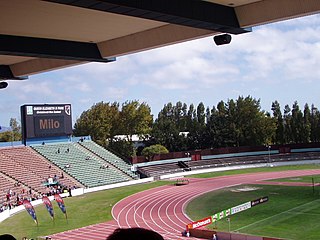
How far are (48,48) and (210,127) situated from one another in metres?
62.5

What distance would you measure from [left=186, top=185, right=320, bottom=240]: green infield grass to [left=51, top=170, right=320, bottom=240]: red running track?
1.32m

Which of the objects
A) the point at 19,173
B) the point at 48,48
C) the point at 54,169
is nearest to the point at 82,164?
the point at 54,169

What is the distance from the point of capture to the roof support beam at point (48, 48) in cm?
657

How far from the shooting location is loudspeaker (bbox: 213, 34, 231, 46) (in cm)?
634

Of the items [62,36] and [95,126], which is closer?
[62,36]

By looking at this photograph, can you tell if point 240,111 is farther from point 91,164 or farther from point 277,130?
point 91,164

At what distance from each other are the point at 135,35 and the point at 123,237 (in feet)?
18.0

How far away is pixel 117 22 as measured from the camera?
19.7 ft

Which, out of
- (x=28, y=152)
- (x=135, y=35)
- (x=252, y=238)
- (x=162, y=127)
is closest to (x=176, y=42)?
(x=135, y=35)

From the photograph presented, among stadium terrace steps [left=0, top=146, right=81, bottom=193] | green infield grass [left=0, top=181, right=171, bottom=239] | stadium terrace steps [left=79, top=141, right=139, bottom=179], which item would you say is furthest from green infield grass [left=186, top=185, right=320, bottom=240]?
stadium terrace steps [left=79, top=141, right=139, bottom=179]

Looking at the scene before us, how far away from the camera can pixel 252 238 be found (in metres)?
18.5

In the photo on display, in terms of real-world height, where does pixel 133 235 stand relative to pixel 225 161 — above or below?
above

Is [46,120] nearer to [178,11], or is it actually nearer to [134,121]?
[134,121]

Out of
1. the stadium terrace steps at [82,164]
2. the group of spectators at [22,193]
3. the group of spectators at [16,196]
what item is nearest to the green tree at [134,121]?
the stadium terrace steps at [82,164]
